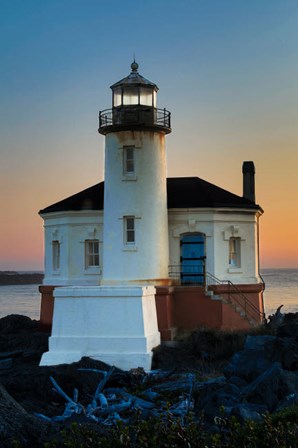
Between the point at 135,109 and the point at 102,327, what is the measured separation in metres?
7.64

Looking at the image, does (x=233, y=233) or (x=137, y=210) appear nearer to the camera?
(x=137, y=210)

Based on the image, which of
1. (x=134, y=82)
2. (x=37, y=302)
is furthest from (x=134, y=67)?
(x=37, y=302)

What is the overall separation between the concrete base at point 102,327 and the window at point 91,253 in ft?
18.3

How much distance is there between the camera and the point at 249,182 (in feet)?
98.3

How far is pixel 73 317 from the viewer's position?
2052cm

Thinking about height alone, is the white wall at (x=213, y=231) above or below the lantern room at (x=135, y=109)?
below

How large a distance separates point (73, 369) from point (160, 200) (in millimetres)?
8004

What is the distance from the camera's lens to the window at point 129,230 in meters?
24.1

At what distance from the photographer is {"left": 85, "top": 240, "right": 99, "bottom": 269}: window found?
2634cm

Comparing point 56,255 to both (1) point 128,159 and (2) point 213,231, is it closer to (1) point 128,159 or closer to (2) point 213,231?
(1) point 128,159

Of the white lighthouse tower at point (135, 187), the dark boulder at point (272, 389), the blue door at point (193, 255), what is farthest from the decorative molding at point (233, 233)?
A: the dark boulder at point (272, 389)

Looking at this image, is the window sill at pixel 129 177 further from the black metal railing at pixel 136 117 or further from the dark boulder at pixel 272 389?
the dark boulder at pixel 272 389

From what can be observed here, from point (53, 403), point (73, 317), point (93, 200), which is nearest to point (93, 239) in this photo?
point (93, 200)

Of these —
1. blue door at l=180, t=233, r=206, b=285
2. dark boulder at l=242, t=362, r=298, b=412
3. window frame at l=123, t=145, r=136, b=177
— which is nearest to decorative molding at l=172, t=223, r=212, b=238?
blue door at l=180, t=233, r=206, b=285
